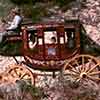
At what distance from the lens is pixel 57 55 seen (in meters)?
14.7

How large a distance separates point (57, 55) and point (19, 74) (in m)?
1.09

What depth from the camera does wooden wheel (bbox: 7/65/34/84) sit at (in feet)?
46.1

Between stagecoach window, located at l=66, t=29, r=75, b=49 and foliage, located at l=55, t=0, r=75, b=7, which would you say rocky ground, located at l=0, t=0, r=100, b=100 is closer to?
foliage, located at l=55, t=0, r=75, b=7

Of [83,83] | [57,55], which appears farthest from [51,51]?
[83,83]

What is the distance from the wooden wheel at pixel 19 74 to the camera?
553 inches

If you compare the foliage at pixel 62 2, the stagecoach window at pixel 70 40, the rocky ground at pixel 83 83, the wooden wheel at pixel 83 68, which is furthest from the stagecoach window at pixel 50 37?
the wooden wheel at pixel 83 68

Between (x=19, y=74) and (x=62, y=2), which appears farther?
(x=62, y=2)

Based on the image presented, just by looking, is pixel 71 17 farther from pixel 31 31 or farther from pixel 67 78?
pixel 67 78

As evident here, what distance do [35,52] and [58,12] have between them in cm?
569

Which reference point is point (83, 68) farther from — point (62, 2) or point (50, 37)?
point (62, 2)

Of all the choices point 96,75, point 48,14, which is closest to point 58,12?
point 48,14

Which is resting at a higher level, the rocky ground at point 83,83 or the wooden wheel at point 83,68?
the wooden wheel at point 83,68

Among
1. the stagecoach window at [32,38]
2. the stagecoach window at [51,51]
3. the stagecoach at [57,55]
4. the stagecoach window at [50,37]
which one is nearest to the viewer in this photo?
the stagecoach at [57,55]

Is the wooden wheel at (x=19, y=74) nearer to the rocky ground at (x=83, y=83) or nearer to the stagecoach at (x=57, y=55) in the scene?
the stagecoach at (x=57, y=55)
